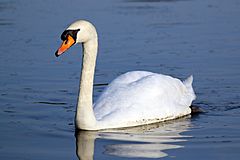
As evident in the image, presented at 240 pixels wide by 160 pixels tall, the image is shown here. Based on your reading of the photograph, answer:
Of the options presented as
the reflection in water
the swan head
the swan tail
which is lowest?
the reflection in water

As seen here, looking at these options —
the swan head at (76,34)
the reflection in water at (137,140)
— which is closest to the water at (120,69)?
the reflection in water at (137,140)

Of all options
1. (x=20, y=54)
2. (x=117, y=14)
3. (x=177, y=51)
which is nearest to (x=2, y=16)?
(x=117, y=14)

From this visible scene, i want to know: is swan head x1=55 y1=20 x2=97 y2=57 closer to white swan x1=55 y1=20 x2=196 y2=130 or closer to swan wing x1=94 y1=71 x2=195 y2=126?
white swan x1=55 y1=20 x2=196 y2=130

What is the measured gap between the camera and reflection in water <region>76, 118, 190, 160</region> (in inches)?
352

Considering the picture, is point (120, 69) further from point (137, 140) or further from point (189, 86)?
point (137, 140)

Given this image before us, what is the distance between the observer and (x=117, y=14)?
17.8 m

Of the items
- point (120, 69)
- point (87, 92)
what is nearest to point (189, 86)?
point (120, 69)

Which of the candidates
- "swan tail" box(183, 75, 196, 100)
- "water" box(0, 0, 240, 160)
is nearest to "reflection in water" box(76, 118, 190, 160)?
"water" box(0, 0, 240, 160)

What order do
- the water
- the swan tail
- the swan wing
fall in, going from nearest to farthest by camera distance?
the water, the swan wing, the swan tail

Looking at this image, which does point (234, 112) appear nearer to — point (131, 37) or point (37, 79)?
point (37, 79)

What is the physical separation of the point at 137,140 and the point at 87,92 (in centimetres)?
95

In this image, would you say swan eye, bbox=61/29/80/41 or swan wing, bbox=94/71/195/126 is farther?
swan wing, bbox=94/71/195/126

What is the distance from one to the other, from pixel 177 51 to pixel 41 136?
5.18 m

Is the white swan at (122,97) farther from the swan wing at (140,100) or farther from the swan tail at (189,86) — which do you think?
the swan tail at (189,86)
